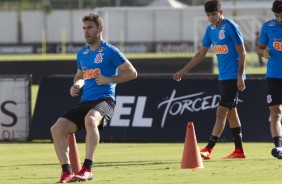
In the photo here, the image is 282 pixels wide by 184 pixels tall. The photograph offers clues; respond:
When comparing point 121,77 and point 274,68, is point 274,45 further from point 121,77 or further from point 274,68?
point 121,77

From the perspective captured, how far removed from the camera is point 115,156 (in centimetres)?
1399

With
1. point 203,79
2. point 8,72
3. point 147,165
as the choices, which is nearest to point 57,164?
point 147,165

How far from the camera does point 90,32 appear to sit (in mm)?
10375

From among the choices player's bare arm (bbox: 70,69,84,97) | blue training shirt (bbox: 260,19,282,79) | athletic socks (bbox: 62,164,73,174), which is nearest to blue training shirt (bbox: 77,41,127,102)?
player's bare arm (bbox: 70,69,84,97)

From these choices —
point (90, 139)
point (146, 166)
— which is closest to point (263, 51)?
point (146, 166)

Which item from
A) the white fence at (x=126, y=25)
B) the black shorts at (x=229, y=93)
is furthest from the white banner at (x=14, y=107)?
the white fence at (x=126, y=25)

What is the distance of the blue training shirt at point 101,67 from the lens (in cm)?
1048

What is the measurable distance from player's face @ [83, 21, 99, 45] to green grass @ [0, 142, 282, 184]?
159 centimetres

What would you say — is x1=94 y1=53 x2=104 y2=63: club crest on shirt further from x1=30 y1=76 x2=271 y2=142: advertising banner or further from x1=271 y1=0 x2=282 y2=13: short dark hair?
x1=30 y1=76 x2=271 y2=142: advertising banner

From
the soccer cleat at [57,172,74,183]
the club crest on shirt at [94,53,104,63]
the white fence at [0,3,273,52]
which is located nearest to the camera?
the soccer cleat at [57,172,74,183]

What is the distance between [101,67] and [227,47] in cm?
307

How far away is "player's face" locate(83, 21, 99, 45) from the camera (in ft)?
33.9

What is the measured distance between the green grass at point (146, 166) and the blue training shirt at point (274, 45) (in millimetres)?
1221

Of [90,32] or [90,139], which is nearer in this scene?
[90,139]
